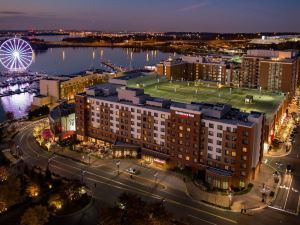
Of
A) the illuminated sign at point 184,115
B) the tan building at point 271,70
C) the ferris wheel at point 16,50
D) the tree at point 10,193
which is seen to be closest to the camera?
the tree at point 10,193

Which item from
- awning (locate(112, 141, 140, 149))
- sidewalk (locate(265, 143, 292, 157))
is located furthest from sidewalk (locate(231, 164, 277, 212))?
awning (locate(112, 141, 140, 149))

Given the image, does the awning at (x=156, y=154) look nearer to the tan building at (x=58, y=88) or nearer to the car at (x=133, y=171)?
the car at (x=133, y=171)

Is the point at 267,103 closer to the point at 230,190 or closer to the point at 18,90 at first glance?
the point at 230,190

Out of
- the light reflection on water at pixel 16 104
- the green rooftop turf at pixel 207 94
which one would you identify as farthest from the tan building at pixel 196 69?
the light reflection on water at pixel 16 104

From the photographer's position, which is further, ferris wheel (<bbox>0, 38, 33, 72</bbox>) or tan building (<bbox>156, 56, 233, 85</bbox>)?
ferris wheel (<bbox>0, 38, 33, 72</bbox>)

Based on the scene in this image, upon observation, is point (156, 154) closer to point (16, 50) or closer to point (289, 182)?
point (289, 182)

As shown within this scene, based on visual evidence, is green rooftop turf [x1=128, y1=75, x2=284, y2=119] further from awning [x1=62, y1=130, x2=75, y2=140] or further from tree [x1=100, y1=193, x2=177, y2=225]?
tree [x1=100, y1=193, x2=177, y2=225]

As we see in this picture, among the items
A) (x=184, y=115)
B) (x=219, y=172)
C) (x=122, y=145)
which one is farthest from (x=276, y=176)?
(x=122, y=145)
